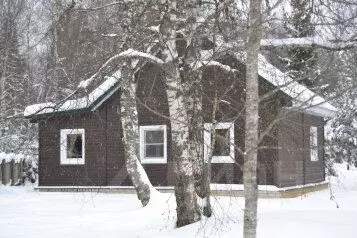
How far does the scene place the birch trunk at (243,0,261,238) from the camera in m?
6.98

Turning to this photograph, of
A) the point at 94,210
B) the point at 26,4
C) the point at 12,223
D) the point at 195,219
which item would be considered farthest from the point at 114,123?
the point at 26,4

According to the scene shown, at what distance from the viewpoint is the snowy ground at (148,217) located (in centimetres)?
931

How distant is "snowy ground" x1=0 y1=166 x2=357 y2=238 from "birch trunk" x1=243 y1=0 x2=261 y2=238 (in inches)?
60.5

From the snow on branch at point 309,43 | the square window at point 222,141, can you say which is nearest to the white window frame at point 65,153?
the square window at point 222,141

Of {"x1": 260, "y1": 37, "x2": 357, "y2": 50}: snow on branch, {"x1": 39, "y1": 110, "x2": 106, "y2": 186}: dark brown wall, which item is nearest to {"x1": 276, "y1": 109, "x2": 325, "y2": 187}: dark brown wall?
{"x1": 39, "y1": 110, "x2": 106, "y2": 186}: dark brown wall

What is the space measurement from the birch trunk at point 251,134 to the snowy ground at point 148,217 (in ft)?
5.04

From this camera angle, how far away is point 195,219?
10586mm

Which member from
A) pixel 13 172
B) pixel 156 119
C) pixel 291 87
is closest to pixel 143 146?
pixel 156 119

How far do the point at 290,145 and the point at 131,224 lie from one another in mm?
7335

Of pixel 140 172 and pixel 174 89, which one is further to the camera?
pixel 140 172

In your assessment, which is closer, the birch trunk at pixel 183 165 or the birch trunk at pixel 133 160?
the birch trunk at pixel 183 165

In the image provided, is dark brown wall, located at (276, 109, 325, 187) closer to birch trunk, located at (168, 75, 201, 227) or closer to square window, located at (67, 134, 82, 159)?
birch trunk, located at (168, 75, 201, 227)

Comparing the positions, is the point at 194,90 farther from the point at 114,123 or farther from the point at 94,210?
the point at 114,123

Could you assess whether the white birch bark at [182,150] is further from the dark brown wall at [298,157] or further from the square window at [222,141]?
→ the dark brown wall at [298,157]
